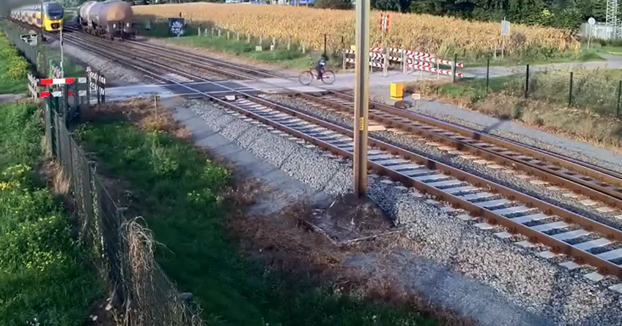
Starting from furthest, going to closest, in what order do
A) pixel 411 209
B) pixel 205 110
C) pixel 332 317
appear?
pixel 205 110 → pixel 411 209 → pixel 332 317

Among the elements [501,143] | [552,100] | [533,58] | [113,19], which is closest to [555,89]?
[552,100]

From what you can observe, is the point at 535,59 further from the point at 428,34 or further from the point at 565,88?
the point at 565,88

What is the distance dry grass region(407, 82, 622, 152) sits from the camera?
18.4 metres

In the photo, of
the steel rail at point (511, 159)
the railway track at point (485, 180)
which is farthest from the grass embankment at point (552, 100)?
the steel rail at point (511, 159)

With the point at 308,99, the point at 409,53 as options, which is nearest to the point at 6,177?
the point at 308,99

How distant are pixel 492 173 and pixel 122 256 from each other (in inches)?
365

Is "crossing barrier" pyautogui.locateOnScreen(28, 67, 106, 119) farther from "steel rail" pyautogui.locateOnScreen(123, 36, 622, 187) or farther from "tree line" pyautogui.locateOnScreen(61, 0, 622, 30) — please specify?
"tree line" pyautogui.locateOnScreen(61, 0, 622, 30)

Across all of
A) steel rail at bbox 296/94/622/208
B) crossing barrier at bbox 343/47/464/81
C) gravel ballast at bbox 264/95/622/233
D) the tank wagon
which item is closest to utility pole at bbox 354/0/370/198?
gravel ballast at bbox 264/95/622/233

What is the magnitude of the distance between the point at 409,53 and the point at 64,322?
25.3 meters

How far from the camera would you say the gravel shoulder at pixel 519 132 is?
1675cm

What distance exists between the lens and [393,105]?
931 inches

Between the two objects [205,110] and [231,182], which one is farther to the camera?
[205,110]

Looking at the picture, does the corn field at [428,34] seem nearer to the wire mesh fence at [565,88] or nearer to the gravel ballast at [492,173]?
the wire mesh fence at [565,88]

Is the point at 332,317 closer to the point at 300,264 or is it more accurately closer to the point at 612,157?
the point at 300,264
